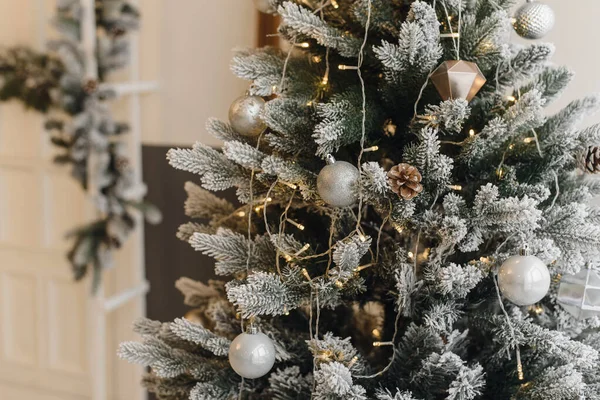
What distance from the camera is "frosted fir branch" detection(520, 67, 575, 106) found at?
2.24 feet

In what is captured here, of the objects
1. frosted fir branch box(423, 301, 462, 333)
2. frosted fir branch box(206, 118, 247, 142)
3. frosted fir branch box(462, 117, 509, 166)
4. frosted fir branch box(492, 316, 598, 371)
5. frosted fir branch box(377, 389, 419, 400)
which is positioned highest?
frosted fir branch box(462, 117, 509, 166)

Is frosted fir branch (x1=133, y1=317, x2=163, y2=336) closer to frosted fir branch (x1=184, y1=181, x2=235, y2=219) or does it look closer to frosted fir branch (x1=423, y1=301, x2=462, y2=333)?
frosted fir branch (x1=184, y1=181, x2=235, y2=219)

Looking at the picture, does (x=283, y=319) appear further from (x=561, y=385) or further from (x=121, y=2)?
(x=121, y=2)

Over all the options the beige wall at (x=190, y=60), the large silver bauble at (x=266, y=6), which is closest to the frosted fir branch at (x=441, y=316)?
the large silver bauble at (x=266, y=6)

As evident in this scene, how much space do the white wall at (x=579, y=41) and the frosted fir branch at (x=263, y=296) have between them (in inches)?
25.2

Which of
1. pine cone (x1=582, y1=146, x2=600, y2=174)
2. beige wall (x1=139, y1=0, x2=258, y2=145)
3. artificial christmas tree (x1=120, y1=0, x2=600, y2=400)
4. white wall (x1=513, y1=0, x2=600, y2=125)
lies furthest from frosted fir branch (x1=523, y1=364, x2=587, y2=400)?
beige wall (x1=139, y1=0, x2=258, y2=145)

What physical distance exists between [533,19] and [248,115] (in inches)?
14.1

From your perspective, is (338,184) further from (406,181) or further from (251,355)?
(251,355)

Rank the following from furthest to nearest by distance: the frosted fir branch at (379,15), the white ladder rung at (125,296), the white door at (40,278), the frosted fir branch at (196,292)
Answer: the white door at (40,278) < the white ladder rung at (125,296) < the frosted fir branch at (196,292) < the frosted fir branch at (379,15)

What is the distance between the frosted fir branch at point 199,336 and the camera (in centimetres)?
66

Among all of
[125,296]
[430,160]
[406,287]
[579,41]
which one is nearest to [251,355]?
[406,287]

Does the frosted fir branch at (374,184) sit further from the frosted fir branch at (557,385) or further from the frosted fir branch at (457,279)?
the frosted fir branch at (557,385)

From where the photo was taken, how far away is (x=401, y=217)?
1.96 feet

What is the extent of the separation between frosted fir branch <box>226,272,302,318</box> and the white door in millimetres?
1053
